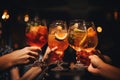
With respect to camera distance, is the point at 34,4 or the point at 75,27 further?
the point at 34,4

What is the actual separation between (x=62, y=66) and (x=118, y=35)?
3.86 ft

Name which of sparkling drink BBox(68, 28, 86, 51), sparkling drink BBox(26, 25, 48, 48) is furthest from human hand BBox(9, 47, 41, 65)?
sparkling drink BBox(68, 28, 86, 51)

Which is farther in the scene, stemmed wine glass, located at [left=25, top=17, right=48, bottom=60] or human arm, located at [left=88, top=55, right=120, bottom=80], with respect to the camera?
stemmed wine glass, located at [left=25, top=17, right=48, bottom=60]

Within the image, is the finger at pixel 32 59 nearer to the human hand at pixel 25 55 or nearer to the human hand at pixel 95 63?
the human hand at pixel 25 55

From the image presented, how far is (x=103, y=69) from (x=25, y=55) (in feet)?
1.86

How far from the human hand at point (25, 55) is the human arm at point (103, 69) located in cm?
41

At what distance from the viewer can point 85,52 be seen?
6.33ft

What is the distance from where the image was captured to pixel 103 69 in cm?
173

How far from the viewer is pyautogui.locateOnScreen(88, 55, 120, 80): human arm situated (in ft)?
5.61

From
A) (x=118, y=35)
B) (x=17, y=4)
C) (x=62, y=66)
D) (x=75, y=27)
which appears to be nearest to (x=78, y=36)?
(x=75, y=27)

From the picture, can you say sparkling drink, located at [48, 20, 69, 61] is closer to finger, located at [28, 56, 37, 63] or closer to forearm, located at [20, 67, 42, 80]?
finger, located at [28, 56, 37, 63]

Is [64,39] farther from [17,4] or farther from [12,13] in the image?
[12,13]

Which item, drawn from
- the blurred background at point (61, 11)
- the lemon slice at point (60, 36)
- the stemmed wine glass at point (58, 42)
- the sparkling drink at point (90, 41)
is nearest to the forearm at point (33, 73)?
the stemmed wine glass at point (58, 42)

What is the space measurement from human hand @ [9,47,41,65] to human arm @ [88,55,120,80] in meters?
0.41
